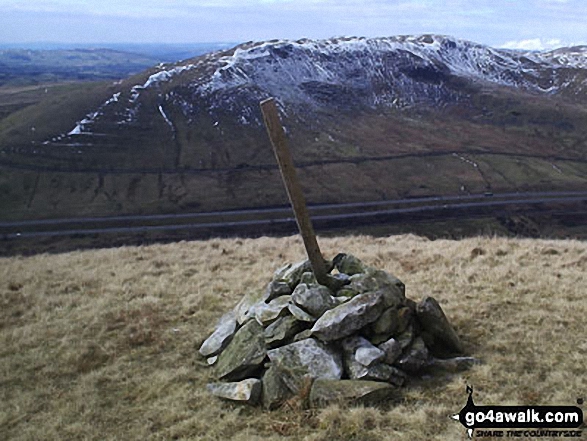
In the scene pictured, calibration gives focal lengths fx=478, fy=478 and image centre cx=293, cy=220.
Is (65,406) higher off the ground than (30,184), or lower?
higher

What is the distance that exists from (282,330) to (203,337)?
3607mm

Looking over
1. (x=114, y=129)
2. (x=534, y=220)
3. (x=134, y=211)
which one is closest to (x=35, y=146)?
(x=114, y=129)

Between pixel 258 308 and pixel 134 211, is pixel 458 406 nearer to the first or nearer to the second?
pixel 258 308

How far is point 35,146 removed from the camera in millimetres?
154625

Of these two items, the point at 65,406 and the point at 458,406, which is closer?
the point at 458,406

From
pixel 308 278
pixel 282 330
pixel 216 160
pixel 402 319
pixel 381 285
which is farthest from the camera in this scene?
pixel 216 160

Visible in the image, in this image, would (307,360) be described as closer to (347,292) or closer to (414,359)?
(347,292)

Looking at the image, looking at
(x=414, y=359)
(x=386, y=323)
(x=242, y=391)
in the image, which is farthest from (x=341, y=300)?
(x=242, y=391)

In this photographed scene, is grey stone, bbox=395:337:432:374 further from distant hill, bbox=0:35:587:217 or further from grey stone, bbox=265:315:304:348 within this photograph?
distant hill, bbox=0:35:587:217

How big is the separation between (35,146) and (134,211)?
6094 cm

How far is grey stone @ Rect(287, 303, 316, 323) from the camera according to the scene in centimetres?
1214

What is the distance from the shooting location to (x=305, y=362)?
11250 millimetres

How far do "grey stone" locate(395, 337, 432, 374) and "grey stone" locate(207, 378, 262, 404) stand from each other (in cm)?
337

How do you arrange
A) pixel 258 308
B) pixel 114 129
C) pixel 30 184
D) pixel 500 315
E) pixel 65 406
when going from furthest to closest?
pixel 114 129
pixel 30 184
pixel 500 315
pixel 258 308
pixel 65 406
